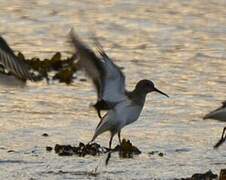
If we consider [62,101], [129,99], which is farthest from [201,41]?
[129,99]

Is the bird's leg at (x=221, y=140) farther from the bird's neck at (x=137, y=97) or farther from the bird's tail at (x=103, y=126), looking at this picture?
the bird's tail at (x=103, y=126)

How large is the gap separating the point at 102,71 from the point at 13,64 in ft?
Result: 2.74

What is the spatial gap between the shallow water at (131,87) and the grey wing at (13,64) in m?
0.83

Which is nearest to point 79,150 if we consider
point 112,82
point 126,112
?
point 126,112

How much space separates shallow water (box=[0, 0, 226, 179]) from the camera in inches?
397

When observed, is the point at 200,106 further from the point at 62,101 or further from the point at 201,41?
the point at 201,41

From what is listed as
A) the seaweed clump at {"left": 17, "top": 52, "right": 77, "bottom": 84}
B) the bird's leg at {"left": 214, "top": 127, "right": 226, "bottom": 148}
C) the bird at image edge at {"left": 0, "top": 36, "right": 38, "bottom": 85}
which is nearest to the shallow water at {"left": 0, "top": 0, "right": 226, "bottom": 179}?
the bird's leg at {"left": 214, "top": 127, "right": 226, "bottom": 148}

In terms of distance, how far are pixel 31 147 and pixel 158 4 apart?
9.37 m

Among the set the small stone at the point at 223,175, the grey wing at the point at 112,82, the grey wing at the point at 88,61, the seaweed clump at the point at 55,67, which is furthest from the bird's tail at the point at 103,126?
the seaweed clump at the point at 55,67

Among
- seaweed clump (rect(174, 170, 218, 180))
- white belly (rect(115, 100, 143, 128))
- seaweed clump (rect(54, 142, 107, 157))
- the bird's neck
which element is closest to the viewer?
seaweed clump (rect(174, 170, 218, 180))

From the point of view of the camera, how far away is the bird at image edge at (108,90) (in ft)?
31.8

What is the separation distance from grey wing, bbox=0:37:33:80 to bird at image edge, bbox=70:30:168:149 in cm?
51

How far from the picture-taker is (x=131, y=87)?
13445 millimetres

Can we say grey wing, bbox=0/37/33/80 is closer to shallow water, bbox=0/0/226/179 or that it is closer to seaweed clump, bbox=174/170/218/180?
shallow water, bbox=0/0/226/179
